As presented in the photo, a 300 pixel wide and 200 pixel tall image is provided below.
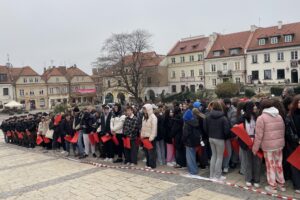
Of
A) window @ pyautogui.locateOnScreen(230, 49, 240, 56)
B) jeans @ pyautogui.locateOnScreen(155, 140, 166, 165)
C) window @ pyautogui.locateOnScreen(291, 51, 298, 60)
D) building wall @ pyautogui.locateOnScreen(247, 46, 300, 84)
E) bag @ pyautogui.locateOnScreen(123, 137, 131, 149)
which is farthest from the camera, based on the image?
window @ pyautogui.locateOnScreen(230, 49, 240, 56)

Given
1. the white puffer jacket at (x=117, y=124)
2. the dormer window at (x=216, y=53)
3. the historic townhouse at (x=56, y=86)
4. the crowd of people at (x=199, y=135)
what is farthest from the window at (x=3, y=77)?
the white puffer jacket at (x=117, y=124)

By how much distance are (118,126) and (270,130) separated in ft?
15.9

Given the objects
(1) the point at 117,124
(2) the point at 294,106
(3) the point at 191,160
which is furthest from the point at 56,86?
(2) the point at 294,106

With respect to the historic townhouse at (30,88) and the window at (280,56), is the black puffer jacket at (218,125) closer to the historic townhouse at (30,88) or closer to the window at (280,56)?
the window at (280,56)

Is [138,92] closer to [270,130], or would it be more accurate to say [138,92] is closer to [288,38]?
[288,38]

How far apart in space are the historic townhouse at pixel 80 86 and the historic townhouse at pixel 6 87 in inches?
502

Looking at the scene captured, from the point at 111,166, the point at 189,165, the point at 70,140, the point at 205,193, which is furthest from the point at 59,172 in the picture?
the point at 205,193

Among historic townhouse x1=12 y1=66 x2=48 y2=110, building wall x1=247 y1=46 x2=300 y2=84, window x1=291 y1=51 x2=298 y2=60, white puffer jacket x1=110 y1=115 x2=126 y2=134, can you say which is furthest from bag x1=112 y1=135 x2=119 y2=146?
historic townhouse x1=12 y1=66 x2=48 y2=110

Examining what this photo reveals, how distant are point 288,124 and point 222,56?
52.4 m

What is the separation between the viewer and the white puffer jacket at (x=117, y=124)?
9.74 metres

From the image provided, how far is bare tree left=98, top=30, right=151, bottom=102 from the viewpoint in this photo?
52.3 m

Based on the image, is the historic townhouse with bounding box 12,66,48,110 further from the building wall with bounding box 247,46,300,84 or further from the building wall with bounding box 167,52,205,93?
the building wall with bounding box 247,46,300,84

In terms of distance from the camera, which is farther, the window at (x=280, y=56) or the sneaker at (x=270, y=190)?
the window at (x=280, y=56)

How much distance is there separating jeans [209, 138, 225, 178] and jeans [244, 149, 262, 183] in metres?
0.59
